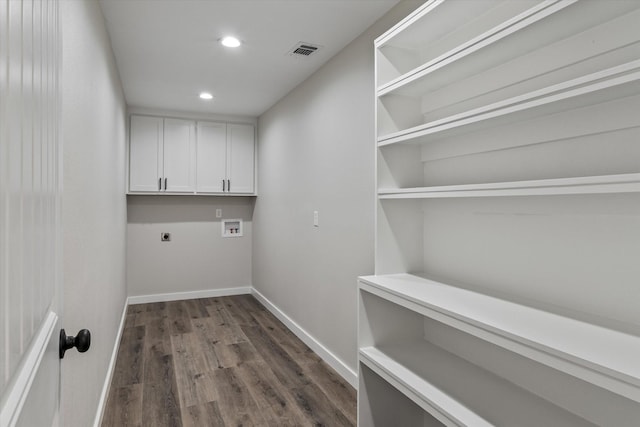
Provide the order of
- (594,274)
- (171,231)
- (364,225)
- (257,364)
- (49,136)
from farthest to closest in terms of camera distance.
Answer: (171,231) → (257,364) → (364,225) → (594,274) → (49,136)

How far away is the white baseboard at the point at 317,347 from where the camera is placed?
271 cm

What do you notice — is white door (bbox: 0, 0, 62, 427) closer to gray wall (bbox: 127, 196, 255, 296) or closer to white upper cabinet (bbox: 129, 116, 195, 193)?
white upper cabinet (bbox: 129, 116, 195, 193)

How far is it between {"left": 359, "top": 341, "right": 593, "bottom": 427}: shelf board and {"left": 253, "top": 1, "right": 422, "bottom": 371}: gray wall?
864 mm

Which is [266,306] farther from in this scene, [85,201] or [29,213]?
[29,213]

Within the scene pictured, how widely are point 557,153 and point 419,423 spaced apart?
4.88 feet

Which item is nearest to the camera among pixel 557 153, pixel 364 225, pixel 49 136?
pixel 49 136

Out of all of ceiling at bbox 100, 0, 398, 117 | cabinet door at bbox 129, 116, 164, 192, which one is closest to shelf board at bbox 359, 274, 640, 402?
ceiling at bbox 100, 0, 398, 117

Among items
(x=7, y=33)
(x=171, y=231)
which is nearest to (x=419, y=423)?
(x=7, y=33)

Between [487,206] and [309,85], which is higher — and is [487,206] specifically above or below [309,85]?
below

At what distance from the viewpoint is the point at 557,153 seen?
132 cm

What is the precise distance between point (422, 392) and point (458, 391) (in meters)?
0.14

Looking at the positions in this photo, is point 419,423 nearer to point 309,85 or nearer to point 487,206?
point 487,206

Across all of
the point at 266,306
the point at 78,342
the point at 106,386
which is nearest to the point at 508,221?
the point at 78,342

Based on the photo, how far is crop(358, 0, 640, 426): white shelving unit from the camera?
1093 millimetres
